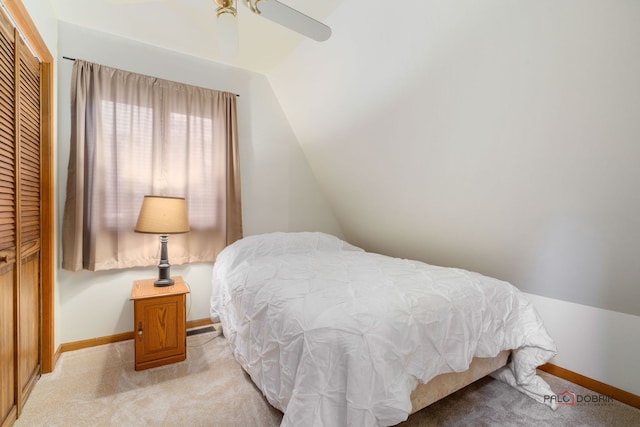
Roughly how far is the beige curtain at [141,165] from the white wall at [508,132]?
977 millimetres

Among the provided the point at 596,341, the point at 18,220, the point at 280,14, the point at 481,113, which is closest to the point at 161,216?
the point at 18,220

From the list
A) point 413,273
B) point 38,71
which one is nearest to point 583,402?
point 413,273

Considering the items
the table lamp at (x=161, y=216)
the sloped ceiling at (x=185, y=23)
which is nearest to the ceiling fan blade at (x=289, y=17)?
the sloped ceiling at (x=185, y=23)

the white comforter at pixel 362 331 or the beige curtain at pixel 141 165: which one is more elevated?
the beige curtain at pixel 141 165

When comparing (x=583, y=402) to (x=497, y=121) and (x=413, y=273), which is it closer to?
(x=413, y=273)

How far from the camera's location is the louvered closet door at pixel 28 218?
171 cm

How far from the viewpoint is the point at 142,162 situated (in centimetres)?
264

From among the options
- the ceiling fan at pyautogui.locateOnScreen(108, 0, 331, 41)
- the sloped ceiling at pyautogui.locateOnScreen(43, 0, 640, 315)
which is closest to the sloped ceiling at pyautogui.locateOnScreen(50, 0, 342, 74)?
the sloped ceiling at pyautogui.locateOnScreen(43, 0, 640, 315)

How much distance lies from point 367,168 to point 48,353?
2.86 m

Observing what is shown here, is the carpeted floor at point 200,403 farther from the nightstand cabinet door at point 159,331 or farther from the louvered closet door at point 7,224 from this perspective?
the louvered closet door at point 7,224

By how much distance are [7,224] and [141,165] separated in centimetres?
120

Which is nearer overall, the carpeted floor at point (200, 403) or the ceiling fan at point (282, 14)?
the ceiling fan at point (282, 14)

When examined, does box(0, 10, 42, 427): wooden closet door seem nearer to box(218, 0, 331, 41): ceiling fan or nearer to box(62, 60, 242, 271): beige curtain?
box(62, 60, 242, 271): beige curtain

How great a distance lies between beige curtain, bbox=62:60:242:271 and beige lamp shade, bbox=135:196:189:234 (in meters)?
0.40
